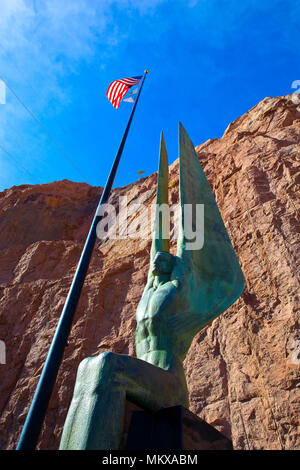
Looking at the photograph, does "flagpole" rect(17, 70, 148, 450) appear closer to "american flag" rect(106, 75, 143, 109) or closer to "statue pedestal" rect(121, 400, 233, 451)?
"statue pedestal" rect(121, 400, 233, 451)

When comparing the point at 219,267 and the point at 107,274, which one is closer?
the point at 219,267

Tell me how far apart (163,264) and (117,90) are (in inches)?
198

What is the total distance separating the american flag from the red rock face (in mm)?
3704

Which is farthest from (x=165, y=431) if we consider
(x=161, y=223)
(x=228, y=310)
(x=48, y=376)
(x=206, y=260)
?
(x=228, y=310)

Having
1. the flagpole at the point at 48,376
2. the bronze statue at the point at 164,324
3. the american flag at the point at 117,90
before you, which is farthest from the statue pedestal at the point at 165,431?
the american flag at the point at 117,90

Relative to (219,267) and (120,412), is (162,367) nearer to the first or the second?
(120,412)

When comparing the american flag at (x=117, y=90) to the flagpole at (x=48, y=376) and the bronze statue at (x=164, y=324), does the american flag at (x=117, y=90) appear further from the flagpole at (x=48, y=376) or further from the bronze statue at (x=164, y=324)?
the flagpole at (x=48, y=376)

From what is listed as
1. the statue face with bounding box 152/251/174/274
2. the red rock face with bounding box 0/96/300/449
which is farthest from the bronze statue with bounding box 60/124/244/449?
the red rock face with bounding box 0/96/300/449

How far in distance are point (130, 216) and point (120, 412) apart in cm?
1141

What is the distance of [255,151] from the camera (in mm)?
11086

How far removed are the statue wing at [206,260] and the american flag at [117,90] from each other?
3516 mm

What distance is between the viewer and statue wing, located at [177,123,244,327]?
3730mm

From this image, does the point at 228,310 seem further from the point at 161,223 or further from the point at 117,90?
the point at 117,90
